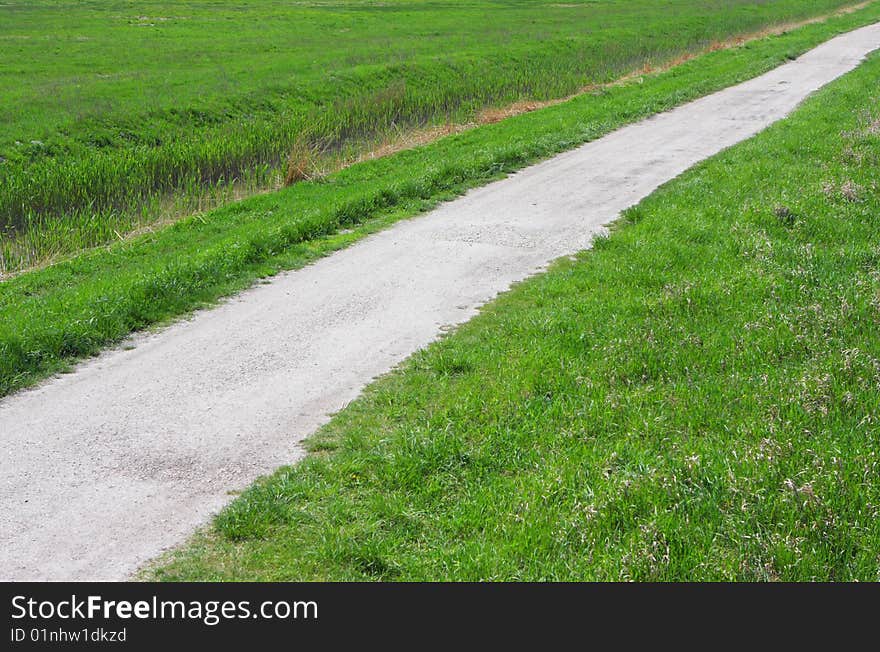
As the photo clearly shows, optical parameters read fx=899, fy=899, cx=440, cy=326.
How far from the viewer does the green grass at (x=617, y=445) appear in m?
5.20

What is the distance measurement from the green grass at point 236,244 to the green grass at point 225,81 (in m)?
2.48

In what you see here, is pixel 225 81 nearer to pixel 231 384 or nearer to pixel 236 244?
pixel 236 244

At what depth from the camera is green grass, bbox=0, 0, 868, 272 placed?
808 inches

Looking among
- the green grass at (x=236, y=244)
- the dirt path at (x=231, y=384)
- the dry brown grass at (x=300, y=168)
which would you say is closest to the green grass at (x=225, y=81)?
the dry brown grass at (x=300, y=168)

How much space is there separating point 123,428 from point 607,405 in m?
3.95

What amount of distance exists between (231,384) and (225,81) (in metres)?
28.4

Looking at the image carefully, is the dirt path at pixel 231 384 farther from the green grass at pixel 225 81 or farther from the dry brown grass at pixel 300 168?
the green grass at pixel 225 81

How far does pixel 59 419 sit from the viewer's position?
25.1 ft

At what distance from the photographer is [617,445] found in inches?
252

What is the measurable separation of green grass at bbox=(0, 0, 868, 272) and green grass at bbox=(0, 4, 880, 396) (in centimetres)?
248

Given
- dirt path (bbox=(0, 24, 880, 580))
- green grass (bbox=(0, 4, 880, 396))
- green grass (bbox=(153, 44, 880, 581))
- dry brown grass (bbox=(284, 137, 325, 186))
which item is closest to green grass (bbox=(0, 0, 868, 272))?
dry brown grass (bbox=(284, 137, 325, 186))

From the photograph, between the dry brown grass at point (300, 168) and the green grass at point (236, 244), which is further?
the dry brown grass at point (300, 168)

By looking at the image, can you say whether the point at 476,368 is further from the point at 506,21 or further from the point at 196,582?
the point at 506,21

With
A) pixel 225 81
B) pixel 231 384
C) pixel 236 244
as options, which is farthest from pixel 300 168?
pixel 225 81
